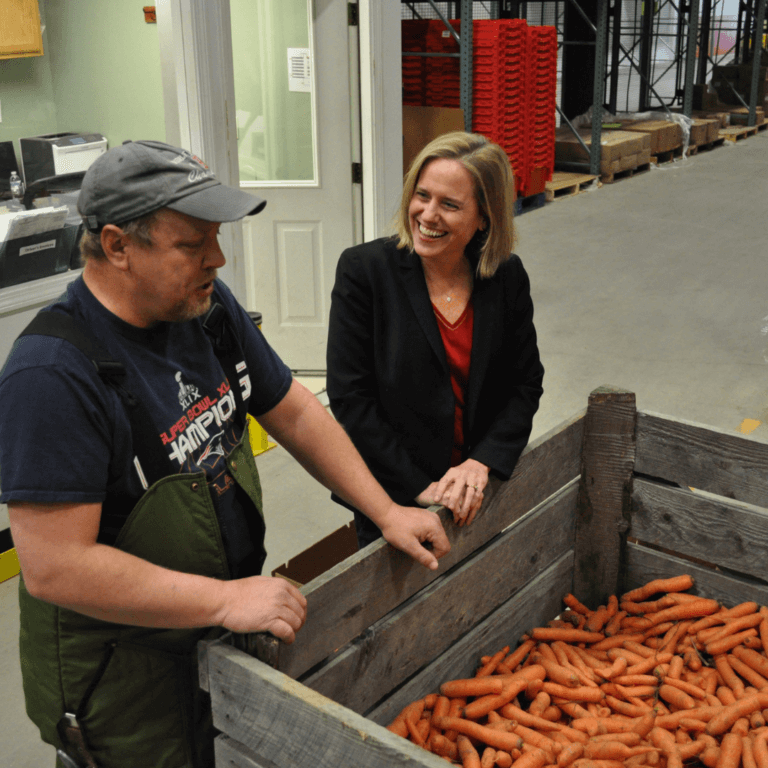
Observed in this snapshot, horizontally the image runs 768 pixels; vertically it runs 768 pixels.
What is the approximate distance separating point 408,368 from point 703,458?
33.5 inches

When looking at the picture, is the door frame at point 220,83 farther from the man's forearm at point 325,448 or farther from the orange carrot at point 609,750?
the orange carrot at point 609,750

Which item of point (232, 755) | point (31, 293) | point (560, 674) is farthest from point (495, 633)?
point (31, 293)

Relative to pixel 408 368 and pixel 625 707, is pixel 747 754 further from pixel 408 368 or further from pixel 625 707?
pixel 408 368

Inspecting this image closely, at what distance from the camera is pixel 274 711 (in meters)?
1.34

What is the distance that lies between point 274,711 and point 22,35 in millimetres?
3998

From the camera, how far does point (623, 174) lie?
12539 millimetres

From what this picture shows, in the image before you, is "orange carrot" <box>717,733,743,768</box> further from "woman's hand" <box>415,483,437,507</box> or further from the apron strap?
the apron strap

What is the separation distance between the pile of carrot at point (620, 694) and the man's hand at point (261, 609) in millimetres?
660

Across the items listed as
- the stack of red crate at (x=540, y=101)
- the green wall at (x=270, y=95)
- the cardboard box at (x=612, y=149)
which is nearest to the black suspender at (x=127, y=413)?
the green wall at (x=270, y=95)

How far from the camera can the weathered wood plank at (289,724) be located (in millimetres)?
1239

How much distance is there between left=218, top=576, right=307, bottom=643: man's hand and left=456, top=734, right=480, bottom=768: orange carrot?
2.13 ft

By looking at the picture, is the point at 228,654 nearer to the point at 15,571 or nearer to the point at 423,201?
the point at 423,201

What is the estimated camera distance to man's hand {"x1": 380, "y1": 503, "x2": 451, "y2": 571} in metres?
1.80

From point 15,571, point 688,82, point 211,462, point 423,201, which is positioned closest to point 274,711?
point 211,462
